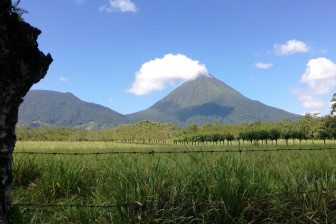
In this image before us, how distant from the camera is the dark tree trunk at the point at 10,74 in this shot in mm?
2453

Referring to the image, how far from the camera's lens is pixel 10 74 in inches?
99.8

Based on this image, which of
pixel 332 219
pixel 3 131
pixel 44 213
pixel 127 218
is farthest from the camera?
pixel 44 213

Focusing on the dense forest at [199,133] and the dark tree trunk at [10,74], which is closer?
the dark tree trunk at [10,74]

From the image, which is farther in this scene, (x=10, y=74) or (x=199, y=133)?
(x=199, y=133)

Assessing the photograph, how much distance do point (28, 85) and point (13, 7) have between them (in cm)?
79

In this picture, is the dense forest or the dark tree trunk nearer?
the dark tree trunk

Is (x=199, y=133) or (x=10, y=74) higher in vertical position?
(x=10, y=74)

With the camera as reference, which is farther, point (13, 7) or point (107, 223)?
point (107, 223)

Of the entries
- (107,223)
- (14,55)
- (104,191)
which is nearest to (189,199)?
(107,223)

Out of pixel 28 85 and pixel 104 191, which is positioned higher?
pixel 28 85

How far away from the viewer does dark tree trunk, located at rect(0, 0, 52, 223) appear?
8.05ft

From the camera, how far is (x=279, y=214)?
3104 millimetres

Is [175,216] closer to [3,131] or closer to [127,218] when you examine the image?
[127,218]

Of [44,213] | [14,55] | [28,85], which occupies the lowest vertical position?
[44,213]
